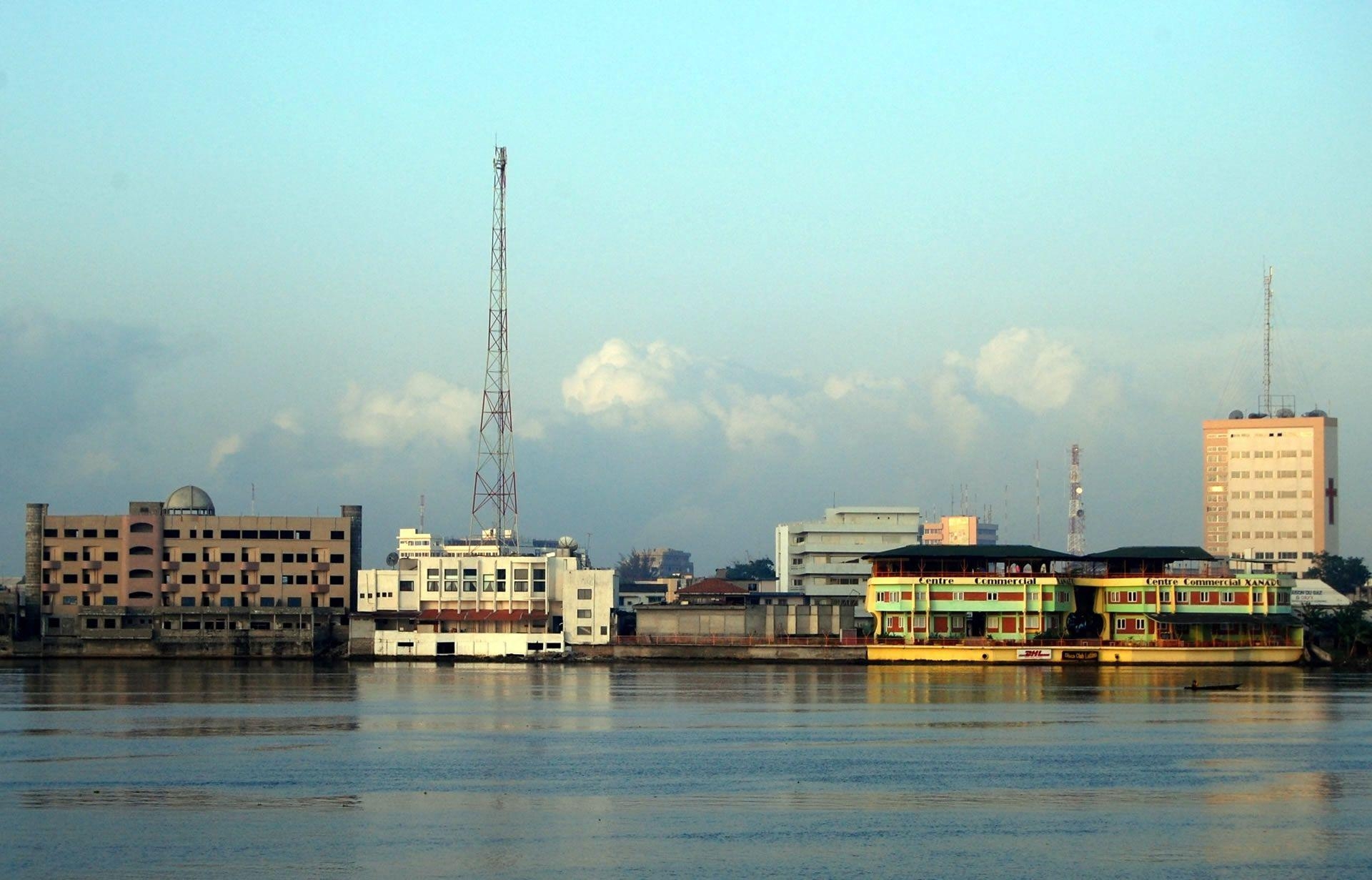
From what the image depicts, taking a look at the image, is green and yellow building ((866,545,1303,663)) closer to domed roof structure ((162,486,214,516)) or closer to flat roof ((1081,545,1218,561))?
flat roof ((1081,545,1218,561))

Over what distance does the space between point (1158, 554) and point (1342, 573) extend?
82.2m

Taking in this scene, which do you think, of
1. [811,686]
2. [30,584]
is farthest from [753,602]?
[30,584]

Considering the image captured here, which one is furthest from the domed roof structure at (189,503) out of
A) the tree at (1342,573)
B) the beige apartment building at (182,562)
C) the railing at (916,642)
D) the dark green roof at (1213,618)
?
the tree at (1342,573)

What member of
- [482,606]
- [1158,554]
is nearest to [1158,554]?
[1158,554]

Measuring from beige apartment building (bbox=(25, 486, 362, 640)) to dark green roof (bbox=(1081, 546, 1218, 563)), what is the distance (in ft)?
195

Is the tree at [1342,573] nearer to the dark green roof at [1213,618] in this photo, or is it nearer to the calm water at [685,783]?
the dark green roof at [1213,618]

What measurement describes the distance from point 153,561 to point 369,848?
327 feet

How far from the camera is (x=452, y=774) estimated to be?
53.3m

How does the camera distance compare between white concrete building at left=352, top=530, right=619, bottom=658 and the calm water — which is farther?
white concrete building at left=352, top=530, right=619, bottom=658

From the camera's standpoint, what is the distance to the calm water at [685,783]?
1548 inches

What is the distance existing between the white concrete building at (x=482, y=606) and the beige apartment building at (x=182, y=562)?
8.48m

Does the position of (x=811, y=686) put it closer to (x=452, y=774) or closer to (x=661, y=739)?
(x=661, y=739)

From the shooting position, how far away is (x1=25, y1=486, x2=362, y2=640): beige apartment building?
133 m

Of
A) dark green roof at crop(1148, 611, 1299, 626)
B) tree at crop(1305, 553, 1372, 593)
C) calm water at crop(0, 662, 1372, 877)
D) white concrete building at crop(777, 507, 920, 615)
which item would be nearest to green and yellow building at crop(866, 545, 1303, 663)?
dark green roof at crop(1148, 611, 1299, 626)
